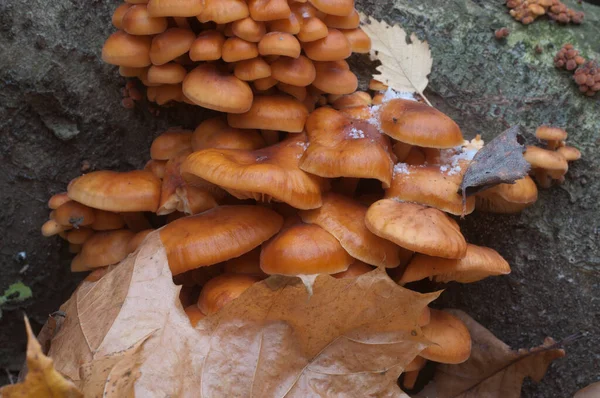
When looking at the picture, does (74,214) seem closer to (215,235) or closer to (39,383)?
(215,235)

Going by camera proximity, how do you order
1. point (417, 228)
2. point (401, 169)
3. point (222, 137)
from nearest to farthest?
point (417, 228) → point (401, 169) → point (222, 137)

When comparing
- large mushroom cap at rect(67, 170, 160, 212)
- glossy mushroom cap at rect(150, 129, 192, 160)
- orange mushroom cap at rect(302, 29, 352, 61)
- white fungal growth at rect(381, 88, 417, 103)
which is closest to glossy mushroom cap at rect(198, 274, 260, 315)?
large mushroom cap at rect(67, 170, 160, 212)

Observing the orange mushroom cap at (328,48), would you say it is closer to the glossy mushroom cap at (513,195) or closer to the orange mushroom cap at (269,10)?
the orange mushroom cap at (269,10)

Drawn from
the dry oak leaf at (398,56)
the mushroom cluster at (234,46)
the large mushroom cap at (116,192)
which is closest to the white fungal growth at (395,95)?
the dry oak leaf at (398,56)

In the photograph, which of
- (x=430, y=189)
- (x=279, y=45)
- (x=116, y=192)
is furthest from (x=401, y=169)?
(x=116, y=192)

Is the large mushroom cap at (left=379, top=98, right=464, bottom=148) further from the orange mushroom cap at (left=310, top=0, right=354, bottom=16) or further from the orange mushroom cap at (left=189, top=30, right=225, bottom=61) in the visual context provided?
the orange mushroom cap at (left=189, top=30, right=225, bottom=61)

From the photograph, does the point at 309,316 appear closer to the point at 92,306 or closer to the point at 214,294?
the point at 214,294
